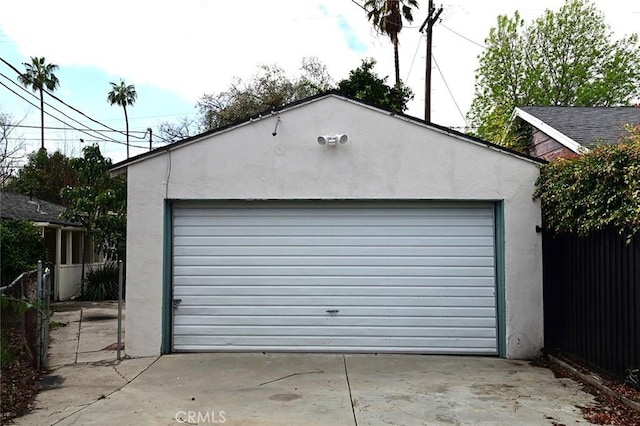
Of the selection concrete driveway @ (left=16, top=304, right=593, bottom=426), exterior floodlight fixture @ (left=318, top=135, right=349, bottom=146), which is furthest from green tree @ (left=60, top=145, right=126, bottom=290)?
exterior floodlight fixture @ (left=318, top=135, right=349, bottom=146)

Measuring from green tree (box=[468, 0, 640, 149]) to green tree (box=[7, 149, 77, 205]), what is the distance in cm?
2125

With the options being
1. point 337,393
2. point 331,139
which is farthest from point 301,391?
point 331,139

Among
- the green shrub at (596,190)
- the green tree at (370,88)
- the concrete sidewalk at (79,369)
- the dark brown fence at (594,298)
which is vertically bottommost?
the concrete sidewalk at (79,369)

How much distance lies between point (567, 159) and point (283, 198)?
13.5ft

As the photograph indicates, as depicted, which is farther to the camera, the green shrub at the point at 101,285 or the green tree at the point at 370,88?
the green tree at the point at 370,88

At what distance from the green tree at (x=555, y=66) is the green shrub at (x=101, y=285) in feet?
51.3

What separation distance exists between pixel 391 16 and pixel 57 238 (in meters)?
15.9

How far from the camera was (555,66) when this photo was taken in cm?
2547

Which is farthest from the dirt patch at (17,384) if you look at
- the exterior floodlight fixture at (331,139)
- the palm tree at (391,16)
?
the palm tree at (391,16)

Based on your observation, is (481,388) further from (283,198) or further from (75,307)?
(75,307)

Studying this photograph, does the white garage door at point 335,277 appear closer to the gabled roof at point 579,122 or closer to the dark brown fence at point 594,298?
the dark brown fence at point 594,298

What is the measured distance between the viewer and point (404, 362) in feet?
26.9

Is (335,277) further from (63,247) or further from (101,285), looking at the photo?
(63,247)

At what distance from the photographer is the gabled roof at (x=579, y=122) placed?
11.8m
